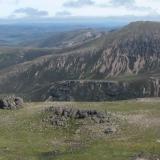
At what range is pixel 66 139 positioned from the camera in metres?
58.1

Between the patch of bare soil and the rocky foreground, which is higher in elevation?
the rocky foreground

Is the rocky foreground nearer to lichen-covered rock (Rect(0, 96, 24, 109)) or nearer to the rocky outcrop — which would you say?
the rocky outcrop

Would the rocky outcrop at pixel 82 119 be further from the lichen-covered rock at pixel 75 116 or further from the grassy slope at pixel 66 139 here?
the grassy slope at pixel 66 139

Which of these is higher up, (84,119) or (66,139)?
(84,119)

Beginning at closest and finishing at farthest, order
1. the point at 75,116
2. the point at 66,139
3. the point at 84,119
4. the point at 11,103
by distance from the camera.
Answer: the point at 66,139
the point at 84,119
the point at 75,116
the point at 11,103

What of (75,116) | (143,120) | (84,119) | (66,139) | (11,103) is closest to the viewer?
(66,139)

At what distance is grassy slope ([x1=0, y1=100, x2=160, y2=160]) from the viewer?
160 feet

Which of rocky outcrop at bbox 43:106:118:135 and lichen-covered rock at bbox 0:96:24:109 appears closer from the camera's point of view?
rocky outcrop at bbox 43:106:118:135

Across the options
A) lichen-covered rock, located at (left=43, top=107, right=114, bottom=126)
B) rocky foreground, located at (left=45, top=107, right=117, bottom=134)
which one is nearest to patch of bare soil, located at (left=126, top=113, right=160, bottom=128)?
rocky foreground, located at (left=45, top=107, right=117, bottom=134)

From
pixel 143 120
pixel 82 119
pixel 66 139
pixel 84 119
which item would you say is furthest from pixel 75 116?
pixel 143 120

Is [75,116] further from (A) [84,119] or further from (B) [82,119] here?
(A) [84,119]

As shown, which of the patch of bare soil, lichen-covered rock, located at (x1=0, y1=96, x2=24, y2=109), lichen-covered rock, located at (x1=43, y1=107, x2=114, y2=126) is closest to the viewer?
the patch of bare soil

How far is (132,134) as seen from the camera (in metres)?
59.0

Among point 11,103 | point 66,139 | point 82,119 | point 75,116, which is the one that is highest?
point 75,116
